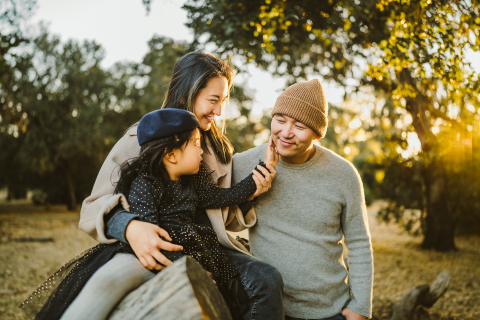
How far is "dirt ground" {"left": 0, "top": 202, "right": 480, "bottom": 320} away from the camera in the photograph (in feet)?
17.2

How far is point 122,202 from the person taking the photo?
210cm

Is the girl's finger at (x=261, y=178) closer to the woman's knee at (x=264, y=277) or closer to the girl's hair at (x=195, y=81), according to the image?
the girl's hair at (x=195, y=81)

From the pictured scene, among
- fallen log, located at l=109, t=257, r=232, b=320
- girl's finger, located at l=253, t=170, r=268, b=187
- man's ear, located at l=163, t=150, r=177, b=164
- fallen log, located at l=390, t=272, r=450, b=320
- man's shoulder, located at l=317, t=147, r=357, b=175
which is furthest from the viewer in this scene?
fallen log, located at l=390, t=272, r=450, b=320

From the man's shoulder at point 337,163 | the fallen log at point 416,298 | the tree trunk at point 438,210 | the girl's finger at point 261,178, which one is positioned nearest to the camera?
the girl's finger at point 261,178

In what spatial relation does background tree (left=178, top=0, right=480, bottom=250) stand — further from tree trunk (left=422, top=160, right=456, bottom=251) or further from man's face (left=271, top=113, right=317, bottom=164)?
tree trunk (left=422, top=160, right=456, bottom=251)

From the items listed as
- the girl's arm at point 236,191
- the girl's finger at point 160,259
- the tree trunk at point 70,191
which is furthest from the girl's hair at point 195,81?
the tree trunk at point 70,191

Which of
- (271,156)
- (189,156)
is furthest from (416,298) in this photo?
(189,156)

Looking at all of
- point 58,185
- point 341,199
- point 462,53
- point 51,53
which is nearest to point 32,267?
point 341,199

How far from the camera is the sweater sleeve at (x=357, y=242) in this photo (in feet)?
8.23

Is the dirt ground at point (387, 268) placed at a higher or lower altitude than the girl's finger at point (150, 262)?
lower

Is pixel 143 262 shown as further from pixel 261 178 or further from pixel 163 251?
pixel 261 178

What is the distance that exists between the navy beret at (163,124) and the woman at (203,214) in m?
0.27

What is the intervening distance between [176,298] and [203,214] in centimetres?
99

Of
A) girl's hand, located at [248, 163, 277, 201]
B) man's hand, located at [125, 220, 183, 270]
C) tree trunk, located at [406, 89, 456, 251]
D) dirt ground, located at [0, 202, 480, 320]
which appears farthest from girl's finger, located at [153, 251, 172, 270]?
tree trunk, located at [406, 89, 456, 251]
